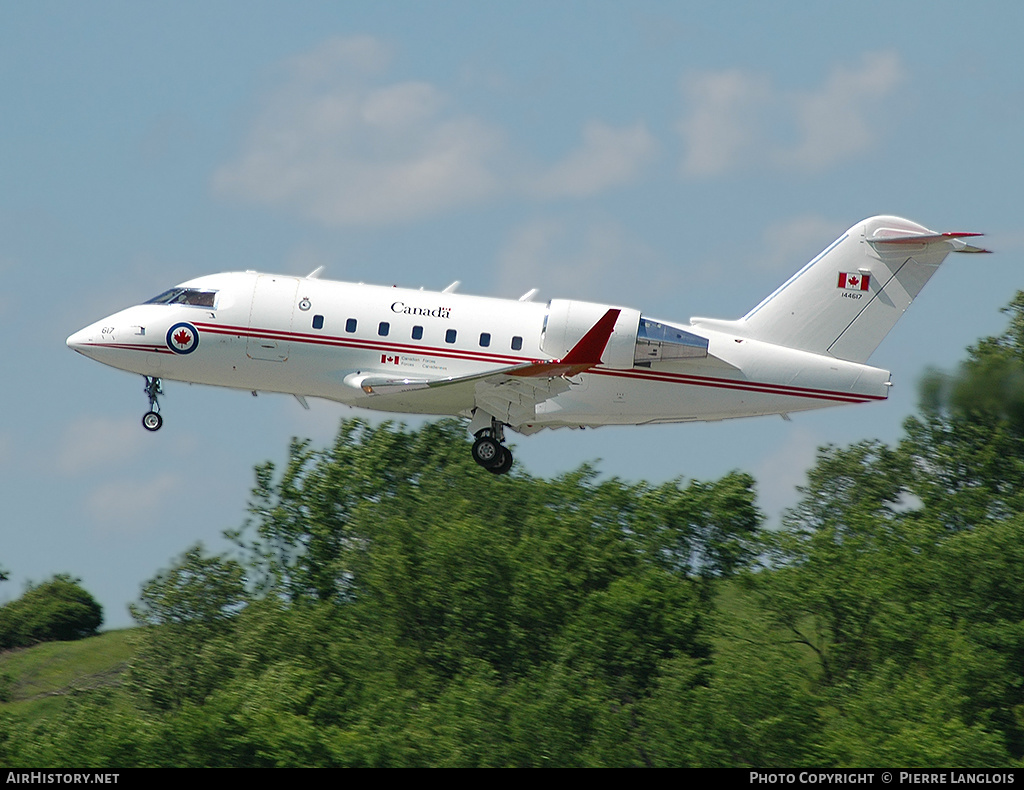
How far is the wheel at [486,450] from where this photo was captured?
31.2 metres

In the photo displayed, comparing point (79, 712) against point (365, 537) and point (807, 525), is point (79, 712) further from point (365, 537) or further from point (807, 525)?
point (807, 525)

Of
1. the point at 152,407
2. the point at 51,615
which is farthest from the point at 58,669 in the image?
the point at 152,407

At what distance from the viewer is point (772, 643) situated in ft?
157

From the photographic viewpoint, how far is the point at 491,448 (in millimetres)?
31203

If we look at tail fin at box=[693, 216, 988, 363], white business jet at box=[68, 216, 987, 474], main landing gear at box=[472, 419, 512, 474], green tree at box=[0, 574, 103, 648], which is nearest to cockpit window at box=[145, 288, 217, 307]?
white business jet at box=[68, 216, 987, 474]

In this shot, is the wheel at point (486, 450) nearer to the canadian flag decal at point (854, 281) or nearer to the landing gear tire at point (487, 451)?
the landing gear tire at point (487, 451)

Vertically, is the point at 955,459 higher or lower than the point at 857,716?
higher

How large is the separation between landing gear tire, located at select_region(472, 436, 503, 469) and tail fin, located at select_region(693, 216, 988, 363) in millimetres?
5231

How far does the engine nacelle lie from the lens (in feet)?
98.0

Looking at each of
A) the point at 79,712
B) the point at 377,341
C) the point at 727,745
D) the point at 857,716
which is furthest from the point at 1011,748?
the point at 79,712

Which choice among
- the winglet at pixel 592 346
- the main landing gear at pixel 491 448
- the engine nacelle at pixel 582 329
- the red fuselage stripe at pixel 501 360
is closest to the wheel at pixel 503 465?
the main landing gear at pixel 491 448

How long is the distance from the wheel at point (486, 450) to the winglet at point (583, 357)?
2709 millimetres

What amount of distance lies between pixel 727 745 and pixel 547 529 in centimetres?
1418

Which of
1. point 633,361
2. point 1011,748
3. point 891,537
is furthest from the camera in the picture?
point 891,537
